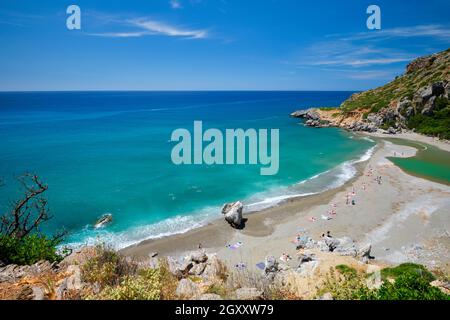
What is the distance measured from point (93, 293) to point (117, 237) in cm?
2053

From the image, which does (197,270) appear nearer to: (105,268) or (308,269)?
(105,268)

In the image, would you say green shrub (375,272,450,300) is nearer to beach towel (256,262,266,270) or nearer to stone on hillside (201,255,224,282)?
stone on hillside (201,255,224,282)

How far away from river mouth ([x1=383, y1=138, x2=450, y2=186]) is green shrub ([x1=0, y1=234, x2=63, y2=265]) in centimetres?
4902

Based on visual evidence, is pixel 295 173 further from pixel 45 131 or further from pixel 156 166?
pixel 45 131

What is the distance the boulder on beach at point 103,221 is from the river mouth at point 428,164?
150 feet

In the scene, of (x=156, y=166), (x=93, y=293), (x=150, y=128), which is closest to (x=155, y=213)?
(x=156, y=166)

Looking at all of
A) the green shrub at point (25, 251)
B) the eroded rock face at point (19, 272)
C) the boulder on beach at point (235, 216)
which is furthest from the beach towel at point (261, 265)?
the eroded rock face at point (19, 272)

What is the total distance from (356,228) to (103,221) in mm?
26744

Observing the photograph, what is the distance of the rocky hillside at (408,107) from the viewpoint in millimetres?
81000

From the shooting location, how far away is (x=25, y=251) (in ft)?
51.2

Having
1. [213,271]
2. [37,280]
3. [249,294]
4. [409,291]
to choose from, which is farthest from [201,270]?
[409,291]

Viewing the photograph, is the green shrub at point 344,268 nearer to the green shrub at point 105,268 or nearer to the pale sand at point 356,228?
the pale sand at point 356,228

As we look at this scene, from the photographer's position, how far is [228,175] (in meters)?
48.6

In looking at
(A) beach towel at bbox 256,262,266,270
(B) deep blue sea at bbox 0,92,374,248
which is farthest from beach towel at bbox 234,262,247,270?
(B) deep blue sea at bbox 0,92,374,248
